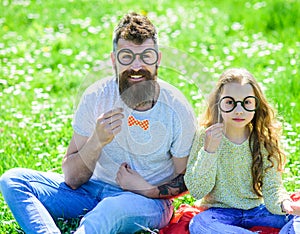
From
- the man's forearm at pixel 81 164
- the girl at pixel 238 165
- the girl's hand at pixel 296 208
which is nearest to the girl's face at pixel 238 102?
the girl at pixel 238 165

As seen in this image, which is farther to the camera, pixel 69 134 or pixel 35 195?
pixel 69 134

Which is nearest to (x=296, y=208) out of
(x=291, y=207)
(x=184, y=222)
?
(x=291, y=207)

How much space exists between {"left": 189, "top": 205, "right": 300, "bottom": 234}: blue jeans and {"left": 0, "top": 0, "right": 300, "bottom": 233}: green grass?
1.54 feet

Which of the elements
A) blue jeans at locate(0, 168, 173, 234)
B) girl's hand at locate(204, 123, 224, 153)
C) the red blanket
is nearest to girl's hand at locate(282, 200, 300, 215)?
the red blanket

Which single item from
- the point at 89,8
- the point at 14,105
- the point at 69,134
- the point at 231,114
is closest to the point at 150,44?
the point at 231,114

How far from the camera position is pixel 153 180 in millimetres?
3471

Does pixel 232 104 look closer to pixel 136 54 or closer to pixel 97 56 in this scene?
pixel 136 54

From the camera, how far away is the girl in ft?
10.8

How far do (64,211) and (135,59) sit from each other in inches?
33.0

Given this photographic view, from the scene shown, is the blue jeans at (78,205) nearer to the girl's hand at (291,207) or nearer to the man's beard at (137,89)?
the man's beard at (137,89)

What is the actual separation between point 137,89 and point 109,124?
21cm

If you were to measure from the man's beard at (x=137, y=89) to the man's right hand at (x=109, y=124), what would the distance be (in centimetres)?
11

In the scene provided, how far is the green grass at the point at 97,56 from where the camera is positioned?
14.3 ft

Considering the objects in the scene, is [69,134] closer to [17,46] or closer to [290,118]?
[290,118]
